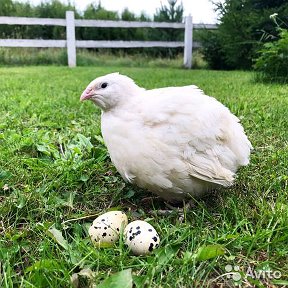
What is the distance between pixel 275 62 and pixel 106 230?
4.99 meters

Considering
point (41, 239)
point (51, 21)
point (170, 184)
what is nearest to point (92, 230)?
point (41, 239)

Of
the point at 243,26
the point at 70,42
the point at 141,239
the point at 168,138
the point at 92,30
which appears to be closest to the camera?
the point at 141,239

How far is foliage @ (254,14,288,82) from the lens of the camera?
5711 millimetres

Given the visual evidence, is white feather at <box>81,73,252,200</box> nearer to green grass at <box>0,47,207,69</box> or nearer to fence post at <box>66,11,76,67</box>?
fence post at <box>66,11,76,67</box>

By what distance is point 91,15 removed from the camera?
13.8 meters

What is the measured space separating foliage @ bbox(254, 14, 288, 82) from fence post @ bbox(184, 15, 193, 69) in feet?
19.8

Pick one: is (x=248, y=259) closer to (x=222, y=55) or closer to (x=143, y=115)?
(x=143, y=115)

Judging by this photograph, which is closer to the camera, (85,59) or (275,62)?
(275,62)

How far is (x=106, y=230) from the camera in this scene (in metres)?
1.47

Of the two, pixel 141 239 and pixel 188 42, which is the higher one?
pixel 188 42

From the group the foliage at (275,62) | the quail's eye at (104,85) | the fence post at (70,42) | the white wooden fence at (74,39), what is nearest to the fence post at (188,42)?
the white wooden fence at (74,39)

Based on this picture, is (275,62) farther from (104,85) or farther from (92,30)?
(92,30)

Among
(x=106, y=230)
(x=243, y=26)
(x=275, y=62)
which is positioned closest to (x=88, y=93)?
(x=106, y=230)

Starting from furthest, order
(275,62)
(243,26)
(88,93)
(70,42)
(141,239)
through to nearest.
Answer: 1. (70,42)
2. (243,26)
3. (275,62)
4. (88,93)
5. (141,239)
